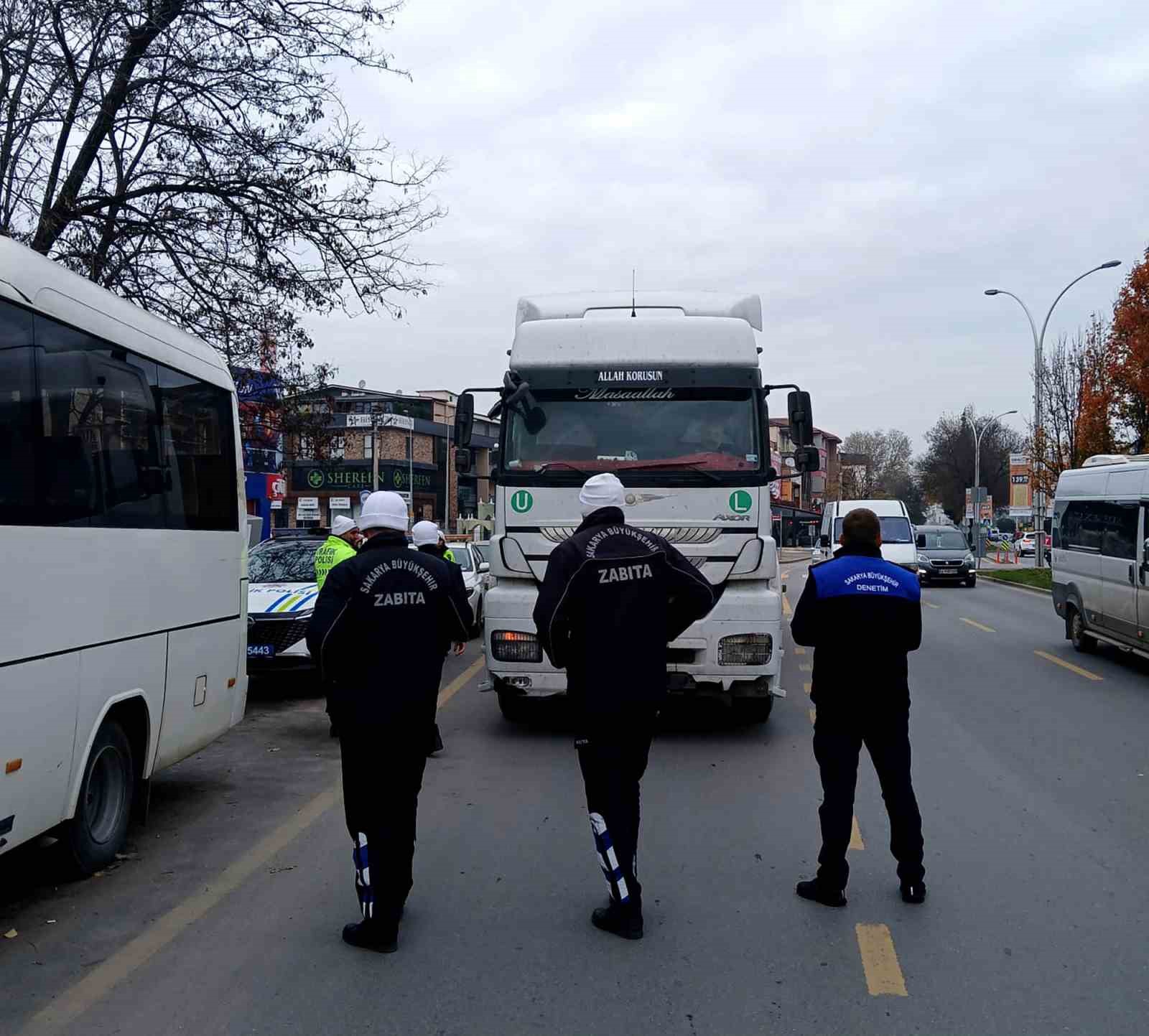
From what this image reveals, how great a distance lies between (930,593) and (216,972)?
28.6 meters

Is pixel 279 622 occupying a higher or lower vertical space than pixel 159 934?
higher

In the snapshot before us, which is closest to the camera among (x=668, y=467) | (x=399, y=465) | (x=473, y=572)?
(x=668, y=467)

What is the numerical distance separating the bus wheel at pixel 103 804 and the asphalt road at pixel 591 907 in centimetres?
16

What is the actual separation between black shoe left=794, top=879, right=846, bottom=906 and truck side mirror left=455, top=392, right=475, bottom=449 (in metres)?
5.21

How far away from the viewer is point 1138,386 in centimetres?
2662

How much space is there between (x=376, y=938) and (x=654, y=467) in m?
4.99

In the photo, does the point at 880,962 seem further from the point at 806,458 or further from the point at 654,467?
the point at 806,458

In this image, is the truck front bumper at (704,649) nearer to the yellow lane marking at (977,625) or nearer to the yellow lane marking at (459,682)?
the yellow lane marking at (459,682)

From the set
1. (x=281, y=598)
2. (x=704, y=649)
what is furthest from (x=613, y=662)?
(x=281, y=598)

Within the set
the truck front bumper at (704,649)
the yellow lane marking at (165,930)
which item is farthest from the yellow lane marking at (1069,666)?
the yellow lane marking at (165,930)

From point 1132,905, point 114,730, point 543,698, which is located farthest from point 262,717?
point 1132,905

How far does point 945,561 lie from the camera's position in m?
33.2

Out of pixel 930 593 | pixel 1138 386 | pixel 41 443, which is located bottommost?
pixel 930 593

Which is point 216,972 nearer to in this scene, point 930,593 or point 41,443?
point 41,443
